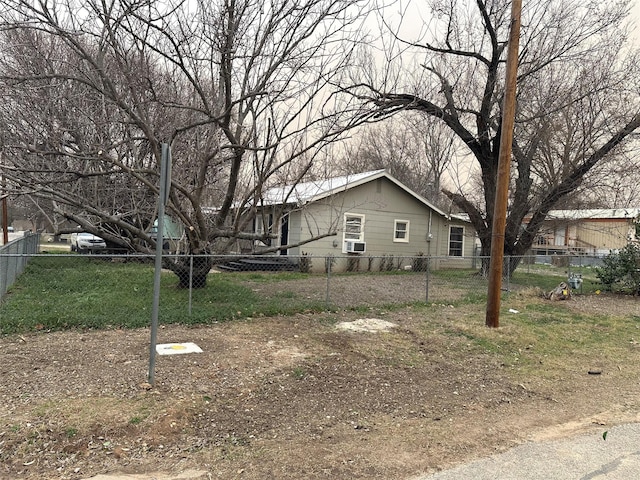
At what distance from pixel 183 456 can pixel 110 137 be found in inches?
310

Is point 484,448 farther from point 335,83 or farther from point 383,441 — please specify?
point 335,83

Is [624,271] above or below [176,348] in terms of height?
above

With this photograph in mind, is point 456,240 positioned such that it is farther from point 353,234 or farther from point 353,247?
point 353,247

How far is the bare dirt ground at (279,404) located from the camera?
330 centimetres

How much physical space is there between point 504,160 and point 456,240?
14193 mm

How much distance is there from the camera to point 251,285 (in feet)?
40.9

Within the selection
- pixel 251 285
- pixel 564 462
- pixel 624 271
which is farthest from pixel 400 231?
pixel 564 462

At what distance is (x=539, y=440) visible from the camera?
12.5 ft

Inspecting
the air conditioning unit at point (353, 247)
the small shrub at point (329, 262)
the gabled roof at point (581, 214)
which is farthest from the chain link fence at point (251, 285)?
the gabled roof at point (581, 214)

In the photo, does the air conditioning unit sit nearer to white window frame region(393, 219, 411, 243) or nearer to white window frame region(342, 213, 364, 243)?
white window frame region(342, 213, 364, 243)

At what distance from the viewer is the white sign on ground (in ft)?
19.0

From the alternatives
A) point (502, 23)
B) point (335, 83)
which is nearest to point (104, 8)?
point (335, 83)

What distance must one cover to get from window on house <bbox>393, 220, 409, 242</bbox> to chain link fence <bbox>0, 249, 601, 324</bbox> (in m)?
1.10

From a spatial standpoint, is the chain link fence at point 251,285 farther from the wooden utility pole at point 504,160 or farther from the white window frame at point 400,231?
the wooden utility pole at point 504,160
